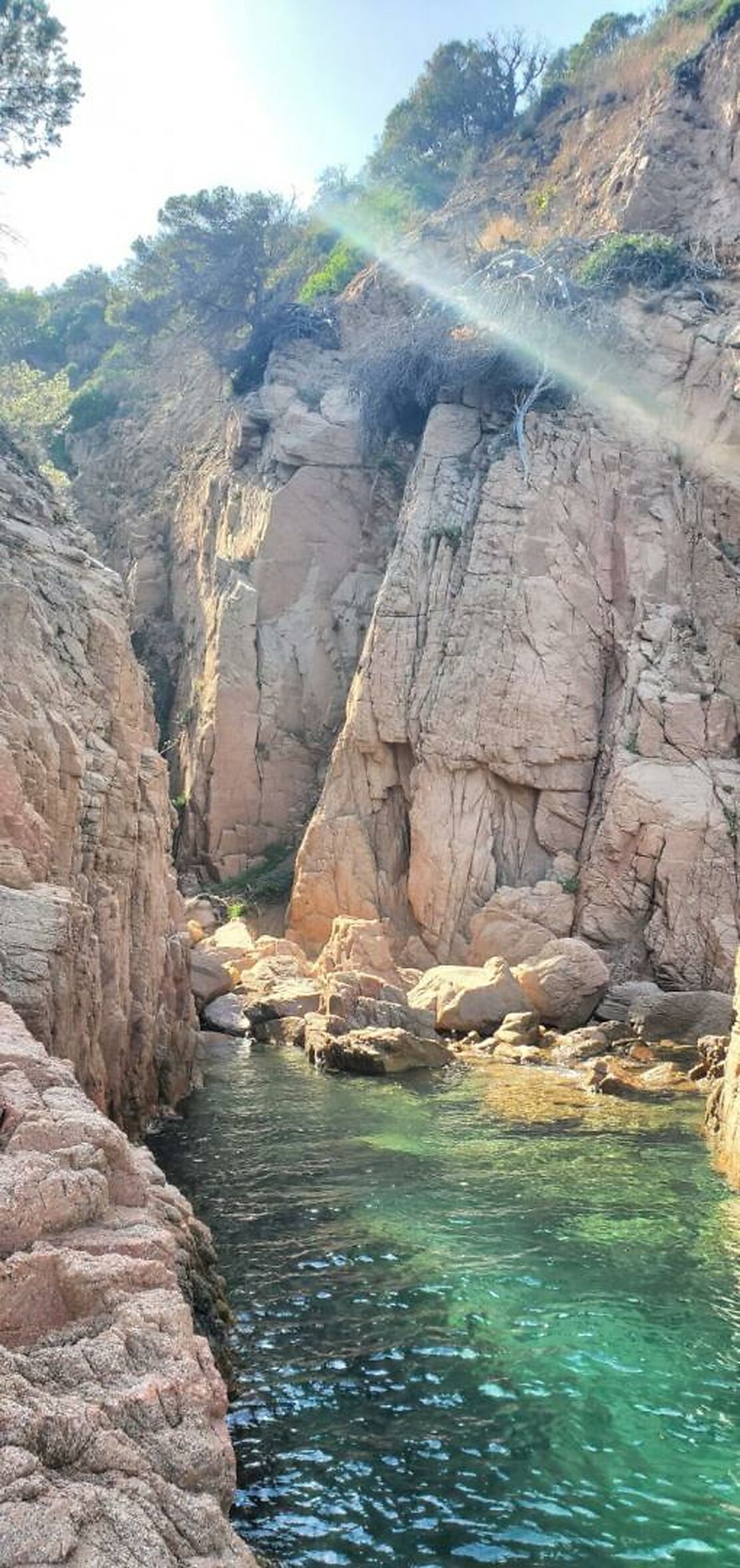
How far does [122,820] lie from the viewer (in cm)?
1489

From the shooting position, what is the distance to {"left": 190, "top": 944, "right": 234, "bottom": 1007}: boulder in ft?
Result: 71.4

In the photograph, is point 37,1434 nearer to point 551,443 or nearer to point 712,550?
point 712,550

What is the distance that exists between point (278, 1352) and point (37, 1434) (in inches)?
159

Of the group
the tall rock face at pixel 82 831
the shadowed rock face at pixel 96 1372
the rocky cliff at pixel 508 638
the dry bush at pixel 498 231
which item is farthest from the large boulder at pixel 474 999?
the dry bush at pixel 498 231

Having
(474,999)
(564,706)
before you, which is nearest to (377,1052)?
(474,999)

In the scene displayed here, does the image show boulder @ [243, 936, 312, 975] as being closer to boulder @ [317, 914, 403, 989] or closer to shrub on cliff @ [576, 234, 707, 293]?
boulder @ [317, 914, 403, 989]

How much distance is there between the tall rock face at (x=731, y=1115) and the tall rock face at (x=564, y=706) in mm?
9996

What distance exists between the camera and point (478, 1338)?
7.64m

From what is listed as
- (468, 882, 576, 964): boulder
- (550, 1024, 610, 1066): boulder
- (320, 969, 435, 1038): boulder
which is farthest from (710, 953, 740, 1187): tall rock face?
(468, 882, 576, 964): boulder

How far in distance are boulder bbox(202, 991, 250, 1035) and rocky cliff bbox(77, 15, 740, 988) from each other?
206 inches

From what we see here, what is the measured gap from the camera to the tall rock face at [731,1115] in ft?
37.7


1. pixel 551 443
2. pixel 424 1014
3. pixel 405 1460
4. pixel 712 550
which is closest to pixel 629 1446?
pixel 405 1460

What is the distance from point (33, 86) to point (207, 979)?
66.6 feet

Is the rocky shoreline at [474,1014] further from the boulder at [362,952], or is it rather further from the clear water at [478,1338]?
the clear water at [478,1338]
